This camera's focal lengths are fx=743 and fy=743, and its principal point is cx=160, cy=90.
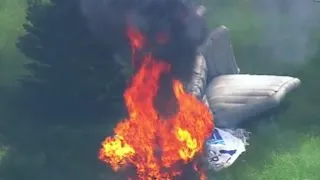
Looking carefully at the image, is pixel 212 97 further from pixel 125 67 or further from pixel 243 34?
Result: pixel 243 34

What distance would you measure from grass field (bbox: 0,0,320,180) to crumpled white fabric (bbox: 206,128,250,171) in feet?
0.47

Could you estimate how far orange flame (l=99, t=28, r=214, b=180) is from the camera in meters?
12.5

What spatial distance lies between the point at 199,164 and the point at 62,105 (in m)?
3.20

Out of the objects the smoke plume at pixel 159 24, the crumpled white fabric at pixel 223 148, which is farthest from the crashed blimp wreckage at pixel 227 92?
the smoke plume at pixel 159 24

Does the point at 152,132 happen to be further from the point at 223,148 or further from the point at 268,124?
the point at 268,124

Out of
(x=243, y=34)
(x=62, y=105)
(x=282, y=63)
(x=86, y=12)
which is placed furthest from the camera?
(x=243, y=34)

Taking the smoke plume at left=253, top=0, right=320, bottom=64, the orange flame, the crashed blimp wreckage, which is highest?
the smoke plume at left=253, top=0, right=320, bottom=64

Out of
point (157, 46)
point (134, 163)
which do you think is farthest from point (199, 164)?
point (157, 46)

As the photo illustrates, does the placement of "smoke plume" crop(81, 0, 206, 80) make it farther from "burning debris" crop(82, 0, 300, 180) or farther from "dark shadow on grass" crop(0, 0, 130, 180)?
"dark shadow on grass" crop(0, 0, 130, 180)

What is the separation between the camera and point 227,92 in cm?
1529

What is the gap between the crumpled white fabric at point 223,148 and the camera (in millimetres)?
13570

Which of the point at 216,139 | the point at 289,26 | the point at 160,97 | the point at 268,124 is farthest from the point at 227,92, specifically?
the point at 289,26

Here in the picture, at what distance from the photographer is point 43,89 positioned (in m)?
14.6

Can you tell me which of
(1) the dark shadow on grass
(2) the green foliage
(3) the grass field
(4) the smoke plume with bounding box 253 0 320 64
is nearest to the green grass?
(3) the grass field
